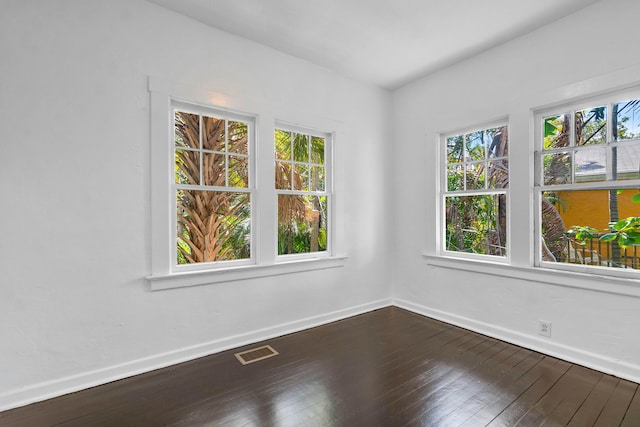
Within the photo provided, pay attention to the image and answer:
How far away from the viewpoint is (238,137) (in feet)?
10.1

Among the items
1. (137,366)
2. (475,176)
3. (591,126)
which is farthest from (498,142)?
(137,366)

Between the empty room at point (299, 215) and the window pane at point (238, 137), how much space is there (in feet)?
0.07

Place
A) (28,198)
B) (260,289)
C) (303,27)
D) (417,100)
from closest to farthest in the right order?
(28,198), (303,27), (260,289), (417,100)

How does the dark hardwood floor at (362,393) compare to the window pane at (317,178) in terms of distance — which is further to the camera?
the window pane at (317,178)

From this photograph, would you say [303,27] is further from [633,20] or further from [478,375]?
[478,375]

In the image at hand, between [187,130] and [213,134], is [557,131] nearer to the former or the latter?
[213,134]

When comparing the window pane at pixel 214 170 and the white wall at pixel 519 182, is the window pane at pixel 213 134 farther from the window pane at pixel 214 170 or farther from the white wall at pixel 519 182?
Answer: the white wall at pixel 519 182

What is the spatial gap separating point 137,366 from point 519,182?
3747 millimetres

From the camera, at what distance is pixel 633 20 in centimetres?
234

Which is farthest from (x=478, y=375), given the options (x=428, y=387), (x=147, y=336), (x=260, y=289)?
(x=147, y=336)

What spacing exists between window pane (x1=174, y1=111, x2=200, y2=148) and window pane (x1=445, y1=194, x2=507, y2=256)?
9.60 feet

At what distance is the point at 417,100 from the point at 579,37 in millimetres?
1655

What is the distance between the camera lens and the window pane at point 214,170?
113 inches

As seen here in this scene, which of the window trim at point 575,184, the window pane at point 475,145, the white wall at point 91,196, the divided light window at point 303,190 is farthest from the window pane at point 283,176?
the window trim at point 575,184
